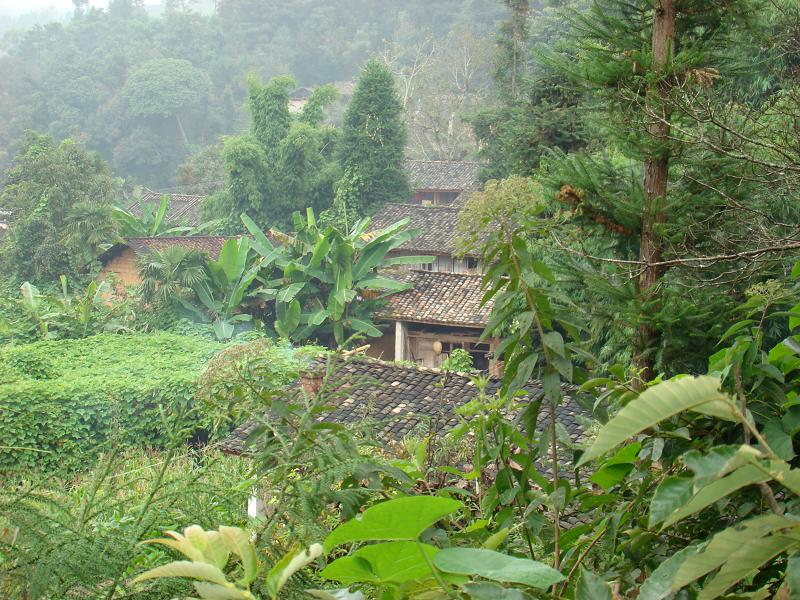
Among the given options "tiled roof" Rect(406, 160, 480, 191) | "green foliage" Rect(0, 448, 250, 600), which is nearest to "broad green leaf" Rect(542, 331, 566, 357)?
"green foliage" Rect(0, 448, 250, 600)

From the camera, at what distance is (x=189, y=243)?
18.2 meters

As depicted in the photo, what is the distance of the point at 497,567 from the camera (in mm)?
658

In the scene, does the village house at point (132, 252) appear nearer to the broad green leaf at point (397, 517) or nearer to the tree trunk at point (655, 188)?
the tree trunk at point (655, 188)

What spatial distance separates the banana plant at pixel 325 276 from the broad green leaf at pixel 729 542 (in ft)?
46.7

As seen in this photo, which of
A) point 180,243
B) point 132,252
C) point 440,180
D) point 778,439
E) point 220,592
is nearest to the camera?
point 220,592

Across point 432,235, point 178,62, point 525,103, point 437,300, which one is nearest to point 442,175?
point 432,235

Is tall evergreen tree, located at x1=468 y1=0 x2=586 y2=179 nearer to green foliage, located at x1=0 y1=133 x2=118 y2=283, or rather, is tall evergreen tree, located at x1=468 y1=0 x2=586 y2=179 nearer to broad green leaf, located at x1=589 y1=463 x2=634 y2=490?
broad green leaf, located at x1=589 y1=463 x2=634 y2=490

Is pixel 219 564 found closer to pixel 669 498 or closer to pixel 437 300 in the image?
pixel 669 498

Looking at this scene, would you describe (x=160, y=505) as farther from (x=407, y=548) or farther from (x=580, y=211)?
(x=580, y=211)

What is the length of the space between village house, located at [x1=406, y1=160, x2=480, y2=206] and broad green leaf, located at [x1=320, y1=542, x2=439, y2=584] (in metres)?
27.2

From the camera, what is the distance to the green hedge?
1133cm

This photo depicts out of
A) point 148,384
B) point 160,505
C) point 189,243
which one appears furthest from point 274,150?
point 160,505

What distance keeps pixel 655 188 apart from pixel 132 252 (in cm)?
1466

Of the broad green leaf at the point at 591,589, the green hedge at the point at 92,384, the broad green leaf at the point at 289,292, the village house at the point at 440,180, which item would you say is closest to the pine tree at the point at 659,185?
the broad green leaf at the point at 591,589
